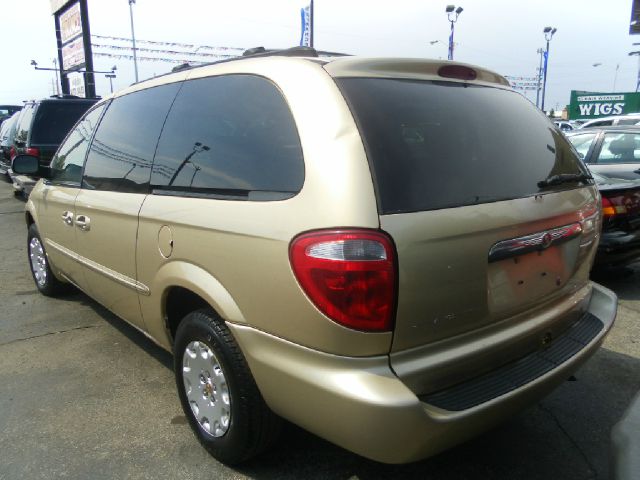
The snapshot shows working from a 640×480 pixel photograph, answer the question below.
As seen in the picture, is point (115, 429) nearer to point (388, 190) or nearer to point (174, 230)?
point (174, 230)

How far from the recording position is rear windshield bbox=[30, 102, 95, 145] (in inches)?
359

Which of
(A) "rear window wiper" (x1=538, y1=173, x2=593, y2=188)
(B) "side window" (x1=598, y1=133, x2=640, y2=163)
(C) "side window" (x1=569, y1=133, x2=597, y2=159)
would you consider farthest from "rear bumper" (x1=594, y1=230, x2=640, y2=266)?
(A) "rear window wiper" (x1=538, y1=173, x2=593, y2=188)

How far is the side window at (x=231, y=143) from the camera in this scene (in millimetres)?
1984

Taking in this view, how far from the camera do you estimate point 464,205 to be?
1901 mm

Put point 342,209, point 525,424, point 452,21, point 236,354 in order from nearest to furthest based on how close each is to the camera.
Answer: point 342,209 < point 236,354 < point 525,424 < point 452,21

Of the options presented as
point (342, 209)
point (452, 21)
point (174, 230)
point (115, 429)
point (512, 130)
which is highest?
point (452, 21)

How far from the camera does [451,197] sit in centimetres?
189

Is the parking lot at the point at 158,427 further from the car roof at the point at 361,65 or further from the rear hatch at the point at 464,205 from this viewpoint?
the car roof at the point at 361,65

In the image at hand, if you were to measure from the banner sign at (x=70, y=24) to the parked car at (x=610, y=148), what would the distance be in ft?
57.7

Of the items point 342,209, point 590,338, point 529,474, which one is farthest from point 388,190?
point 529,474

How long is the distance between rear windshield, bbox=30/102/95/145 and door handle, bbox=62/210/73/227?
6.38 metres

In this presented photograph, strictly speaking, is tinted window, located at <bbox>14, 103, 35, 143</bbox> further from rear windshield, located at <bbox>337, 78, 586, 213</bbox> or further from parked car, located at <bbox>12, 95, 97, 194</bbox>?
rear windshield, located at <bbox>337, 78, 586, 213</bbox>

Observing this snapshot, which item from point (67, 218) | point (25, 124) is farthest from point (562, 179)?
point (25, 124)

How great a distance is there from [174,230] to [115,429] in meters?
1.17
